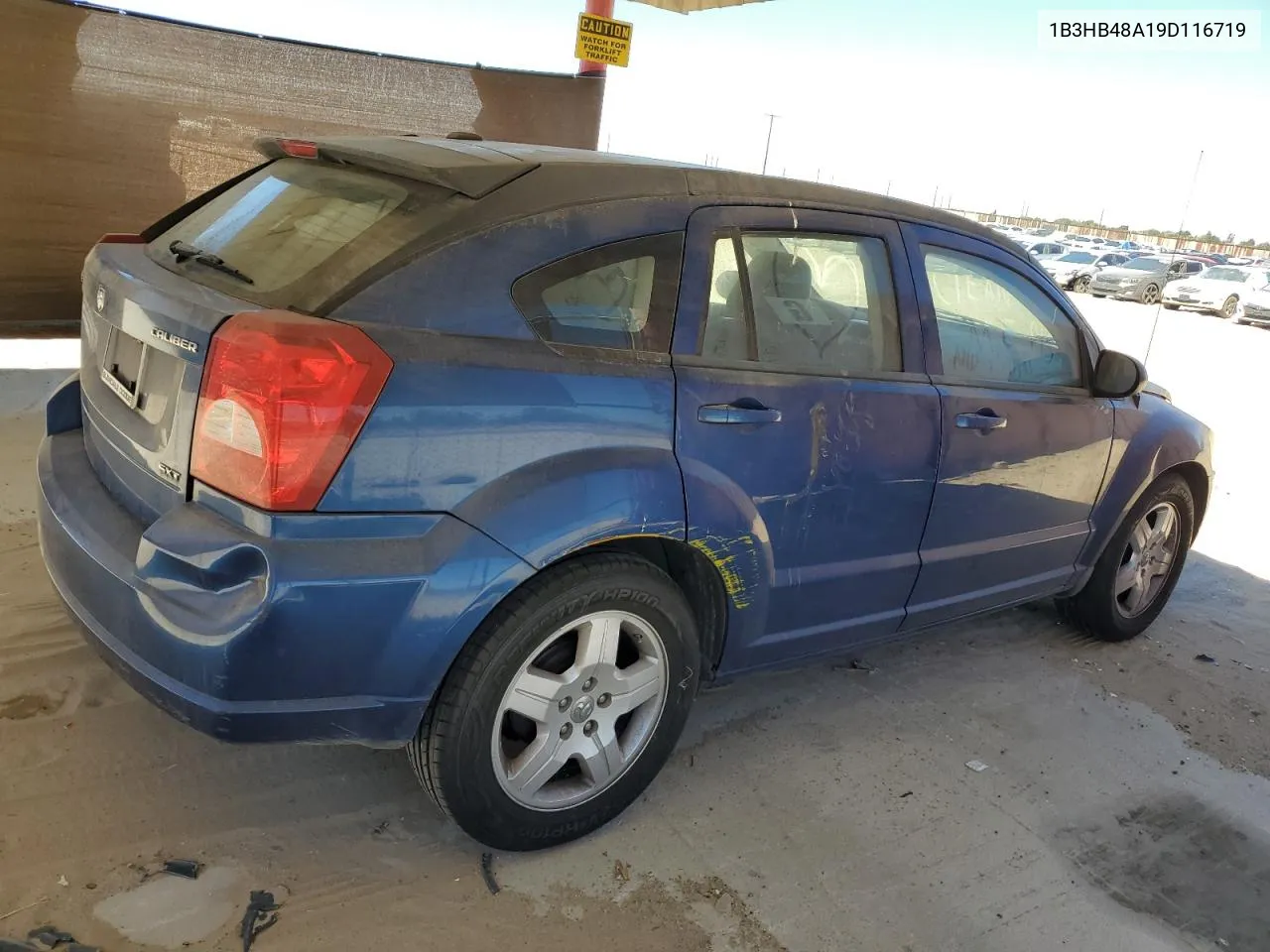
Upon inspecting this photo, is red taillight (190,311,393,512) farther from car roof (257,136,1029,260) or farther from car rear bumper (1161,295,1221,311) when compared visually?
car rear bumper (1161,295,1221,311)

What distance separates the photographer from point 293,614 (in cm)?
203

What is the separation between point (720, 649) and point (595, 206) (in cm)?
129

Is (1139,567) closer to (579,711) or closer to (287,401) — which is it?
(579,711)

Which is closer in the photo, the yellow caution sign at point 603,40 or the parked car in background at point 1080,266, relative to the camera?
the yellow caution sign at point 603,40

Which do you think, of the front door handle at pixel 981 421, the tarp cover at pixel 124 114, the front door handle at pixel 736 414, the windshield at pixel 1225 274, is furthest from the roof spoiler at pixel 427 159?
the windshield at pixel 1225 274

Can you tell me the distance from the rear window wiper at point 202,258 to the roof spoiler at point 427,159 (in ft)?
1.31

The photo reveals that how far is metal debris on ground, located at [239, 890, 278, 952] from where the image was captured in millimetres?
2203

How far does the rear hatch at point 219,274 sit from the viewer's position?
220 cm

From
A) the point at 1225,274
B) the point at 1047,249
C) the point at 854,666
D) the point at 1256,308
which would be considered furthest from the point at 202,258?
the point at 1047,249

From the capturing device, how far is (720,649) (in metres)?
2.87

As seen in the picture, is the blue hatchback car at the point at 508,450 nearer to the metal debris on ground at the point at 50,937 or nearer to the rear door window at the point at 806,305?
the rear door window at the point at 806,305

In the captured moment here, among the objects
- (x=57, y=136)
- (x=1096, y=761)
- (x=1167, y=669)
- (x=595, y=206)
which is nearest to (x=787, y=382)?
(x=595, y=206)

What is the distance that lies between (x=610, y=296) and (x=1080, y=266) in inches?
1134

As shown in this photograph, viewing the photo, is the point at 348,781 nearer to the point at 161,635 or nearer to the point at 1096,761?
the point at 161,635
